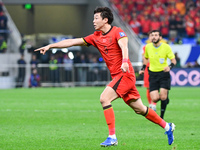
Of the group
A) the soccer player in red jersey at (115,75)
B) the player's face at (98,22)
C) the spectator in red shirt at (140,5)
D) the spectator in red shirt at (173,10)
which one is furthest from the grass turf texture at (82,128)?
the spectator in red shirt at (140,5)

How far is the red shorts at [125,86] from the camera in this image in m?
7.67

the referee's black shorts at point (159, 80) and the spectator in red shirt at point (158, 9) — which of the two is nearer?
the referee's black shorts at point (159, 80)

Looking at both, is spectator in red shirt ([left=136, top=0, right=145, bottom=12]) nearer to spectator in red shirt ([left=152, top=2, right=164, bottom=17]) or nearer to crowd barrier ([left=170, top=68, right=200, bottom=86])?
spectator in red shirt ([left=152, top=2, right=164, bottom=17])

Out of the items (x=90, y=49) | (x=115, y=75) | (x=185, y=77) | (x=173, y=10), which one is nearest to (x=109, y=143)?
(x=115, y=75)

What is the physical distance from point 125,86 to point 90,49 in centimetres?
2709

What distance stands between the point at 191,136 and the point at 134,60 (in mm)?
19503

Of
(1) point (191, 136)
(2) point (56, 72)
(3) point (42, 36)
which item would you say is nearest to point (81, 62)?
(2) point (56, 72)

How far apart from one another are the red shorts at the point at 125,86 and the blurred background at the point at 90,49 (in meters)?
15.1

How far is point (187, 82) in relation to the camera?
86.0 feet

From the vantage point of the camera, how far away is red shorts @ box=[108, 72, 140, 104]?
7672 millimetres

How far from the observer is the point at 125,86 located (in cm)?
768

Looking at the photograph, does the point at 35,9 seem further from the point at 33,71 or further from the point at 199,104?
the point at 199,104

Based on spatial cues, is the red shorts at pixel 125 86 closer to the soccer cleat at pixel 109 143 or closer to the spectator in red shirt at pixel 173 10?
the soccer cleat at pixel 109 143

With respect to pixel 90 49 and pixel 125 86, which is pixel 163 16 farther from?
pixel 125 86
